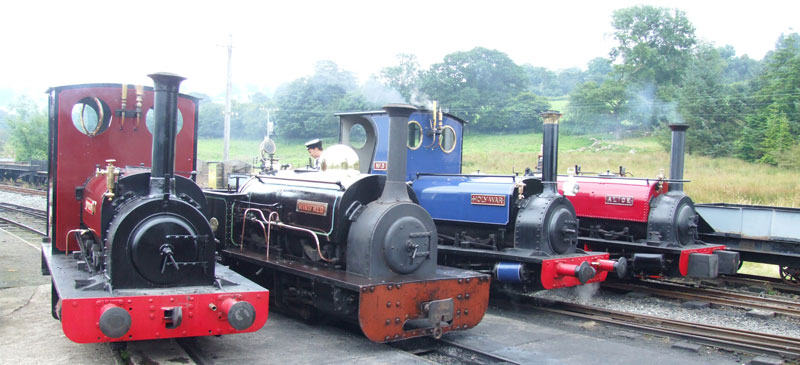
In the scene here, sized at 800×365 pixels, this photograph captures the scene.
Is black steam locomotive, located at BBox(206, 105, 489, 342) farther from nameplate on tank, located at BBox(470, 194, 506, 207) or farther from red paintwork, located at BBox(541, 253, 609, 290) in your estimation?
nameplate on tank, located at BBox(470, 194, 506, 207)

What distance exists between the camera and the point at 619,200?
1032 centimetres

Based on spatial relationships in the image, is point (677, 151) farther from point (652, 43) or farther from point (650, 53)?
point (652, 43)

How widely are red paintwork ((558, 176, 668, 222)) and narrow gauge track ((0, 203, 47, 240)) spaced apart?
10940 mm

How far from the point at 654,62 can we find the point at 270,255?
1213 inches

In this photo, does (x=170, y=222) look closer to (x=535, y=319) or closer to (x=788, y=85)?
(x=535, y=319)

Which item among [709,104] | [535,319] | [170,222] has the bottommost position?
[535,319]

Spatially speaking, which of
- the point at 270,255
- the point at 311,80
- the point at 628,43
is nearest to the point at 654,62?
the point at 628,43

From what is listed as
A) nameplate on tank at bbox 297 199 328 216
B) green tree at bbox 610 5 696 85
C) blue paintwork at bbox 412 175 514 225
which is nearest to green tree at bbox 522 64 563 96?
green tree at bbox 610 5 696 85

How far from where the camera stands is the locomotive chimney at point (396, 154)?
630 cm

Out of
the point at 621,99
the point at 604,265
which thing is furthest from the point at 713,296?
the point at 621,99

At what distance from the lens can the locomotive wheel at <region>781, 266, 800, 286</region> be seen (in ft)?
35.6

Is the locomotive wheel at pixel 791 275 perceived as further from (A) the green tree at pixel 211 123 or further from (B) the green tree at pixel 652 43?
(A) the green tree at pixel 211 123

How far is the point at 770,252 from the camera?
10805 mm

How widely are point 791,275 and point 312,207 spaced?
8847mm
